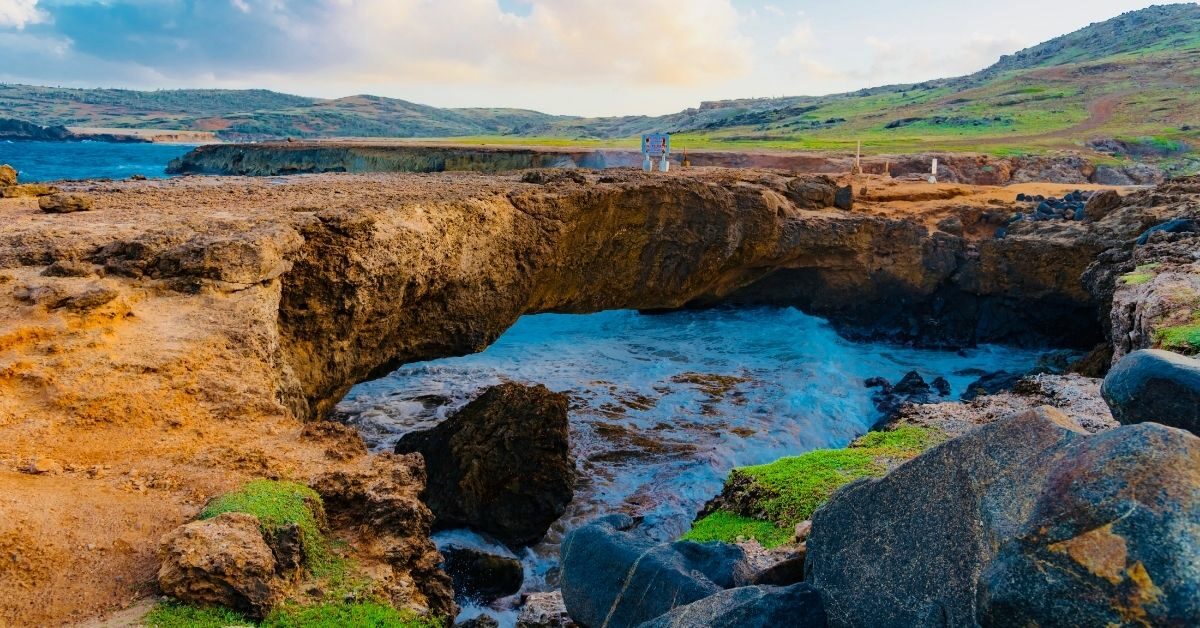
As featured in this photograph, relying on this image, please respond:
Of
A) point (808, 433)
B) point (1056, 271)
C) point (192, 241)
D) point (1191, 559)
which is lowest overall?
point (808, 433)

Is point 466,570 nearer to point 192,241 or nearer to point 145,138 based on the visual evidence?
point 192,241

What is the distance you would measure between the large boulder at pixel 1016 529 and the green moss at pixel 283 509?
10.8ft

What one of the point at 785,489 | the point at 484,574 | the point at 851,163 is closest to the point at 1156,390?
the point at 785,489

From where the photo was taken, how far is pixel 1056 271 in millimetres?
20922

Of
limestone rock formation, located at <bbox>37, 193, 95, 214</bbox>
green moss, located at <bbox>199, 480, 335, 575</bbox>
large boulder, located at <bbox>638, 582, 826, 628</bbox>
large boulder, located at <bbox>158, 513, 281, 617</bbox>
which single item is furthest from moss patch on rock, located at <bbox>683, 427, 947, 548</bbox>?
limestone rock formation, located at <bbox>37, 193, 95, 214</bbox>

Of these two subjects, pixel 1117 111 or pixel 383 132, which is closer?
pixel 1117 111

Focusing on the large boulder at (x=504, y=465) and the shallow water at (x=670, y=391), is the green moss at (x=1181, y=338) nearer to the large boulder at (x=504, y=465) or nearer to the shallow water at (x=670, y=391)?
the shallow water at (x=670, y=391)

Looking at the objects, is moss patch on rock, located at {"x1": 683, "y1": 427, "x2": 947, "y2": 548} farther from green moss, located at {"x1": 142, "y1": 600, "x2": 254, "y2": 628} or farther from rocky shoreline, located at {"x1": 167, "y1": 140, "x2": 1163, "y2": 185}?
rocky shoreline, located at {"x1": 167, "y1": 140, "x2": 1163, "y2": 185}

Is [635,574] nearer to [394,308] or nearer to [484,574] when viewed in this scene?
[484,574]

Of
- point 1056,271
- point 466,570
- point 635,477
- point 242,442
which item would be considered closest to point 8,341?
point 242,442

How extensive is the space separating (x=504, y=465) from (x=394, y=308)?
9.62 feet

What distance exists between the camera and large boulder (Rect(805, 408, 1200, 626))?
11.0 feet

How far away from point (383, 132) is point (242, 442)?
16605 centimetres

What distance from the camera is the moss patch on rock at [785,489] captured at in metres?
8.45
